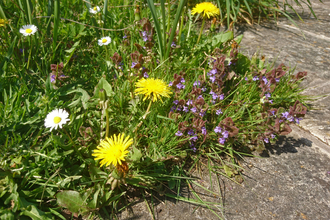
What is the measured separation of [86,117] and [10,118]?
412 mm

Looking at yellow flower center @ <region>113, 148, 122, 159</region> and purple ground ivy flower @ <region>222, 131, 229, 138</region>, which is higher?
yellow flower center @ <region>113, 148, 122, 159</region>

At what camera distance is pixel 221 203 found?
144cm

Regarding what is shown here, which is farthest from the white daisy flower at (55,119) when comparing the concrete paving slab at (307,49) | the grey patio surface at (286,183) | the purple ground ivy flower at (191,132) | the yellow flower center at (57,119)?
the concrete paving slab at (307,49)

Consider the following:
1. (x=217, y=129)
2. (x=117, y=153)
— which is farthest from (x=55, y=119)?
(x=217, y=129)

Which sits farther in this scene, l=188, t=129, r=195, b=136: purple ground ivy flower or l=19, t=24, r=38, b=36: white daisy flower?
l=19, t=24, r=38, b=36: white daisy flower

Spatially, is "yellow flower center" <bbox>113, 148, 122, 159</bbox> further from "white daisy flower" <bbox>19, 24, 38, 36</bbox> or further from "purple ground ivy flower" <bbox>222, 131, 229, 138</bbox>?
"white daisy flower" <bbox>19, 24, 38, 36</bbox>

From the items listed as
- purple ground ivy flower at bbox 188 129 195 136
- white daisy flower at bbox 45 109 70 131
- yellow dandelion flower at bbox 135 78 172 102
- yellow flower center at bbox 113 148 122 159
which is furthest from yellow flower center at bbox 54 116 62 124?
purple ground ivy flower at bbox 188 129 195 136

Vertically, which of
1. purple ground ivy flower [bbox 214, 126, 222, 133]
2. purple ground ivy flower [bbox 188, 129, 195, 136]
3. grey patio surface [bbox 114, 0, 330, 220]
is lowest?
grey patio surface [bbox 114, 0, 330, 220]

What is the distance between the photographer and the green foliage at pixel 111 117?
1.32 meters

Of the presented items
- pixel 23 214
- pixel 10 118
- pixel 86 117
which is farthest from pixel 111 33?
pixel 23 214

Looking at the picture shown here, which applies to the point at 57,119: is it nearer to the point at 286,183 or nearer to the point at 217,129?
the point at 217,129

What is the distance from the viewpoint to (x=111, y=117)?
1638 millimetres

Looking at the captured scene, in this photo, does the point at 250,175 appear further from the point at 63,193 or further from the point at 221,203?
the point at 63,193

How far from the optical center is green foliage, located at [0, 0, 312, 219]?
1.32m
